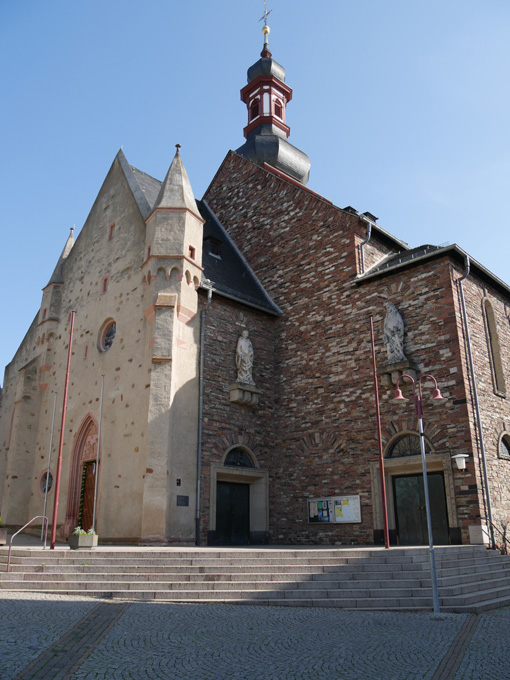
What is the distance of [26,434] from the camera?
898 inches

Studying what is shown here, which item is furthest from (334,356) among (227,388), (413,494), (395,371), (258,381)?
(413,494)

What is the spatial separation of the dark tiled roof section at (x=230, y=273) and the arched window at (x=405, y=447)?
681 cm

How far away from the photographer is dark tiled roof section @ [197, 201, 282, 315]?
20859 millimetres

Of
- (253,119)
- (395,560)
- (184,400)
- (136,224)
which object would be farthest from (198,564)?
(253,119)

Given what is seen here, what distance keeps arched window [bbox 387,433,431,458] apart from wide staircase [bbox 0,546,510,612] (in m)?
4.12

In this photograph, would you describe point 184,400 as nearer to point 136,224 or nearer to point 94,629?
point 136,224

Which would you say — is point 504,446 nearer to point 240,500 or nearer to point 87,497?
point 240,500

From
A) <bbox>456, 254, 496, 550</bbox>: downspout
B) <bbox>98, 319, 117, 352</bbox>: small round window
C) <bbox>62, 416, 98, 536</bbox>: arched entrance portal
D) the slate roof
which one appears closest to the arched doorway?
<bbox>456, 254, 496, 550</bbox>: downspout

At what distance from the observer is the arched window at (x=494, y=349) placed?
18.4m

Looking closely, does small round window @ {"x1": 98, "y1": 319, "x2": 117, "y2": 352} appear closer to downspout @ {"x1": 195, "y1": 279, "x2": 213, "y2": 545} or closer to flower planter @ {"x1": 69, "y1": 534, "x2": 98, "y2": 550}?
downspout @ {"x1": 195, "y1": 279, "x2": 213, "y2": 545}

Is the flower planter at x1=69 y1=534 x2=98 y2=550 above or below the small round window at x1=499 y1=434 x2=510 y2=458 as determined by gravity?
below

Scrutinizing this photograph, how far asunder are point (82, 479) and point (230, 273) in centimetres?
904

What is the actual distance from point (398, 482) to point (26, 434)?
1404 centimetres

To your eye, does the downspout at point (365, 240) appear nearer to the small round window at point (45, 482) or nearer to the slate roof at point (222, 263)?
the slate roof at point (222, 263)
